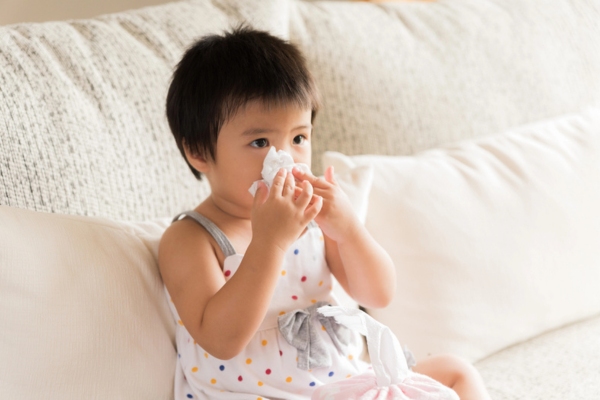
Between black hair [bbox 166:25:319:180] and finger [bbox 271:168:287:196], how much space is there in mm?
115

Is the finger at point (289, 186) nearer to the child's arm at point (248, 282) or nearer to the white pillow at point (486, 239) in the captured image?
the child's arm at point (248, 282)

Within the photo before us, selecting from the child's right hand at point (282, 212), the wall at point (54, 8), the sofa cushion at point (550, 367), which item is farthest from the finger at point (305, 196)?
the wall at point (54, 8)

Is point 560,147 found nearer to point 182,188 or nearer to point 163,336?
point 182,188

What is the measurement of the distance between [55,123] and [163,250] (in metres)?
0.28

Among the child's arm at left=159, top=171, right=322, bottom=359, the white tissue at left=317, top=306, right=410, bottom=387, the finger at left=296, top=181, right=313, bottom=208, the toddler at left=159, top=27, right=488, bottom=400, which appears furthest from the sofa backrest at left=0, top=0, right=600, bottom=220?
the white tissue at left=317, top=306, right=410, bottom=387

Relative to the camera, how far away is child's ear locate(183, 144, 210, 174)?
41.6 inches

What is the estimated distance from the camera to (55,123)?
3.43ft

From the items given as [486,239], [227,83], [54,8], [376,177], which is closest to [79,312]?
[227,83]

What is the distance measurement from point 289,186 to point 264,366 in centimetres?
29

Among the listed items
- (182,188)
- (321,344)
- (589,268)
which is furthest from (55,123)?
(589,268)

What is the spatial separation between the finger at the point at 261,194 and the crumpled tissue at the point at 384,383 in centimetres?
23

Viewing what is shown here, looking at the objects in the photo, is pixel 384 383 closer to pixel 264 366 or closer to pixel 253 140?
pixel 264 366

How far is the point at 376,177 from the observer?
130 centimetres

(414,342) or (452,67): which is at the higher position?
(452,67)
